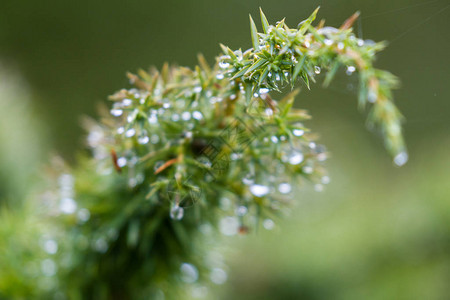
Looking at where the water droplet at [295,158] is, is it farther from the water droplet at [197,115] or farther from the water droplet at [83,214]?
the water droplet at [83,214]

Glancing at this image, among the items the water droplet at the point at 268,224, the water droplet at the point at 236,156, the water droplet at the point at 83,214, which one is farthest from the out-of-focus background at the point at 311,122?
the water droplet at the point at 83,214

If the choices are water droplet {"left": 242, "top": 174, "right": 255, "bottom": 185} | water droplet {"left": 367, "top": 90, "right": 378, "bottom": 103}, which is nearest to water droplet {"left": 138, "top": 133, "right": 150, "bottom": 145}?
water droplet {"left": 242, "top": 174, "right": 255, "bottom": 185}

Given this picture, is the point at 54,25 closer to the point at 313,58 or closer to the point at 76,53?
the point at 76,53

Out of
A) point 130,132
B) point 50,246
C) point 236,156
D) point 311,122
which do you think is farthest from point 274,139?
point 311,122

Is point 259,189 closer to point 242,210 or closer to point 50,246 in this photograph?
point 242,210

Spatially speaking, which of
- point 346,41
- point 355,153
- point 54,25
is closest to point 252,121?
point 346,41
